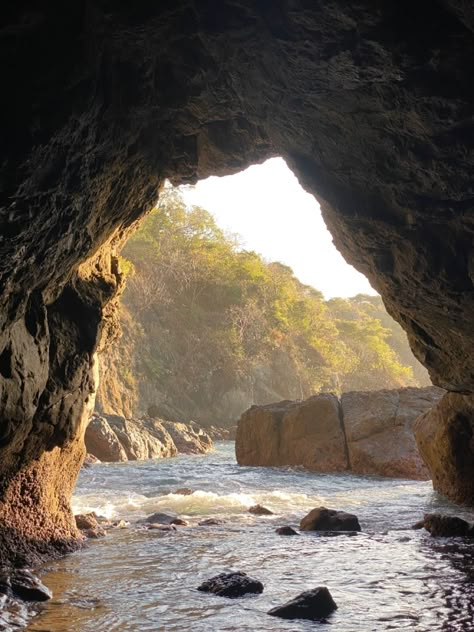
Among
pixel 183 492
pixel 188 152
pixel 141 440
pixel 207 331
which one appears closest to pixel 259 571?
pixel 188 152

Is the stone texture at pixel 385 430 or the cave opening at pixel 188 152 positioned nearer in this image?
the cave opening at pixel 188 152

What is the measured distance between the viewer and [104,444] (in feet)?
63.2

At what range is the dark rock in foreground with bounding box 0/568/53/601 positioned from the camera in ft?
14.9

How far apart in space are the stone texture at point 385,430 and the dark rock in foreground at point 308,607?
1014 centimetres

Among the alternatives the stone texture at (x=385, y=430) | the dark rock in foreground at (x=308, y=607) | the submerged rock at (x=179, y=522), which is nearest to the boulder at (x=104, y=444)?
the stone texture at (x=385, y=430)

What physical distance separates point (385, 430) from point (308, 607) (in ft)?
36.8

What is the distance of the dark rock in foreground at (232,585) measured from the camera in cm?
464

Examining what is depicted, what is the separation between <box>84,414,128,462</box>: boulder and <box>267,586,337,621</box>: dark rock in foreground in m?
15.6

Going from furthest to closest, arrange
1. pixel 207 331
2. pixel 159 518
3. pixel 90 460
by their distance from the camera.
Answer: pixel 207 331
pixel 90 460
pixel 159 518

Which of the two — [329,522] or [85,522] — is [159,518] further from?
[329,522]

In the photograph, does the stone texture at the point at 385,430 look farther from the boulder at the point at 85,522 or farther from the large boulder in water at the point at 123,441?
the boulder at the point at 85,522

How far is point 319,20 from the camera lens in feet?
13.9

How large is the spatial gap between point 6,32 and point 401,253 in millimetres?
4001

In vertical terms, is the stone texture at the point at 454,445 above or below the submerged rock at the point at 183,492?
above
